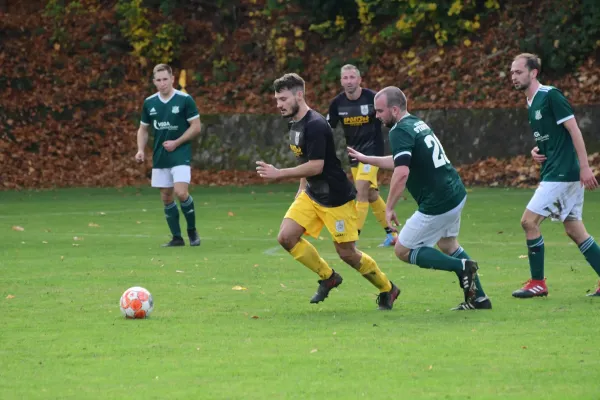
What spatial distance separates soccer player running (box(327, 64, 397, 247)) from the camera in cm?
1606

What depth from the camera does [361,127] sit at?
1622 cm

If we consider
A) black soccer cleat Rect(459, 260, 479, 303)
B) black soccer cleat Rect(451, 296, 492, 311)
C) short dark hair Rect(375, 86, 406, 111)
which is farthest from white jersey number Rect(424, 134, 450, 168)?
black soccer cleat Rect(451, 296, 492, 311)

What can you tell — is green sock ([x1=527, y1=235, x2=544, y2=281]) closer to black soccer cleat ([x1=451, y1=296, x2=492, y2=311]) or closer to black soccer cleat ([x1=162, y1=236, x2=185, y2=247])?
black soccer cleat ([x1=451, y1=296, x2=492, y2=311])

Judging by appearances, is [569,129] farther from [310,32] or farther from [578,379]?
[310,32]

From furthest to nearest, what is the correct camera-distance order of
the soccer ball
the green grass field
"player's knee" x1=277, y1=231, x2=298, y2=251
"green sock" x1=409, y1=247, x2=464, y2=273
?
1. "player's knee" x1=277, y1=231, x2=298, y2=251
2. "green sock" x1=409, y1=247, x2=464, y2=273
3. the soccer ball
4. the green grass field

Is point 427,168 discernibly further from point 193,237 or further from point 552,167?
point 193,237

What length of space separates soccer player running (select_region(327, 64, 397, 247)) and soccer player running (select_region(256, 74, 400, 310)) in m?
5.64

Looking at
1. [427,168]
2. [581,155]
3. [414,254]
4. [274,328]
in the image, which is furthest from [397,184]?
[581,155]

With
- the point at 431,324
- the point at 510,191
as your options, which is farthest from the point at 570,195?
the point at 510,191

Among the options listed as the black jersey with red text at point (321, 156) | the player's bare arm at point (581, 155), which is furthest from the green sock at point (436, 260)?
the player's bare arm at point (581, 155)

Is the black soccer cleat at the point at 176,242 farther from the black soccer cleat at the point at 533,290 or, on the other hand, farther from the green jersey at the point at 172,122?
the black soccer cleat at the point at 533,290

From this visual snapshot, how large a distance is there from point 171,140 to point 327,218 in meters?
6.69

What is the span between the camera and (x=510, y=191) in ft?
78.2

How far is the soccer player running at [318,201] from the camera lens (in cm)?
1006
